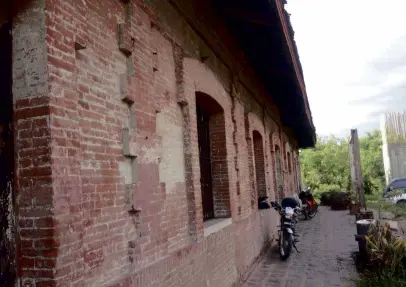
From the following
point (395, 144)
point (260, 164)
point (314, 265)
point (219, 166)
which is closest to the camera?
point (219, 166)

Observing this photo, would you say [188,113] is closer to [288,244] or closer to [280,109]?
[288,244]

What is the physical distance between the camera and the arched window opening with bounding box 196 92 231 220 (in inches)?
232

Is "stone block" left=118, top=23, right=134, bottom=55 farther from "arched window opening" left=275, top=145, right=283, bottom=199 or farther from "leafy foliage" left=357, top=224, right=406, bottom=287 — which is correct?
"arched window opening" left=275, top=145, right=283, bottom=199

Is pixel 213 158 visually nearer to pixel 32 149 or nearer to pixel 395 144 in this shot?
pixel 32 149

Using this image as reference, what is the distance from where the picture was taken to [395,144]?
993 inches

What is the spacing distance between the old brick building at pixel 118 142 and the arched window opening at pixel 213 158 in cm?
2

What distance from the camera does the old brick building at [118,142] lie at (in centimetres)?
239

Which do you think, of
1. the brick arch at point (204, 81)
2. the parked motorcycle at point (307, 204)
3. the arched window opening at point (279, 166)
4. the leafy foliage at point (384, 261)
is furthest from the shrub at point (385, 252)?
the parked motorcycle at point (307, 204)

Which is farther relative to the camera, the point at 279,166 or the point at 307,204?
the point at 307,204

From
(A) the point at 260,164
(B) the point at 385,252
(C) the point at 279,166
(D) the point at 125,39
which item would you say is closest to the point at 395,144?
(C) the point at 279,166

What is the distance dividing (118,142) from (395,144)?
25667mm

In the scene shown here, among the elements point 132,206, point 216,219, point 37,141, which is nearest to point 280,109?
point 216,219

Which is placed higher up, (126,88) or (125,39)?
(125,39)

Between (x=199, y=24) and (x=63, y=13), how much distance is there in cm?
294
